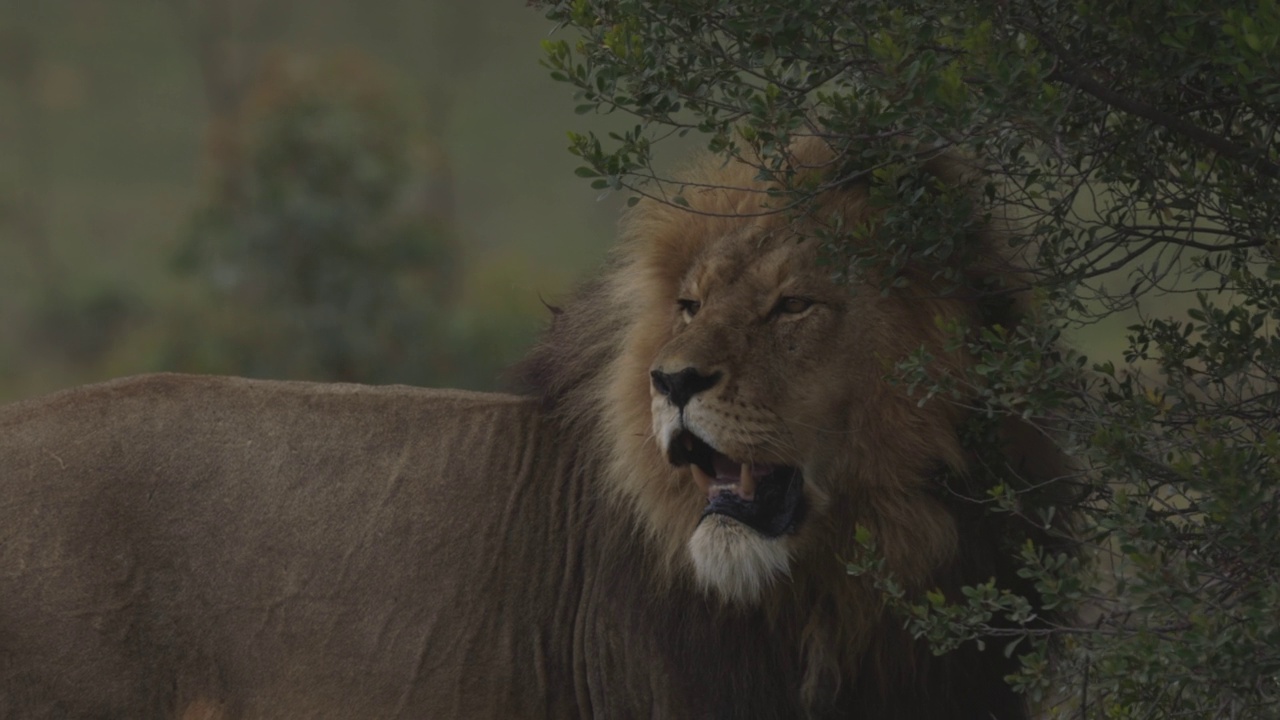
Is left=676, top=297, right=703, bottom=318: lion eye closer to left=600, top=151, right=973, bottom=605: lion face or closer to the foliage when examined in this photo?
left=600, top=151, right=973, bottom=605: lion face

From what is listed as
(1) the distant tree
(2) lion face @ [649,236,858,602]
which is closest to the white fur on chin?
Result: (2) lion face @ [649,236,858,602]

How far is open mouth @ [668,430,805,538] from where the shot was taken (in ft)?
14.9

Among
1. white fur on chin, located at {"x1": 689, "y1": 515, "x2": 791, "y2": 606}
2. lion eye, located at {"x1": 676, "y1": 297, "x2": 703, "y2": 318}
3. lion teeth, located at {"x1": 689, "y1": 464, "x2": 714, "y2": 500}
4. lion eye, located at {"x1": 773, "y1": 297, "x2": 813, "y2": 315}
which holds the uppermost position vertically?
lion eye, located at {"x1": 773, "y1": 297, "x2": 813, "y2": 315}

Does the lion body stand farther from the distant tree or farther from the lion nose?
the distant tree

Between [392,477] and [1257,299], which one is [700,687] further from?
[1257,299]

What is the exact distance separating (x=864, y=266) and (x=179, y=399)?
2.31 meters

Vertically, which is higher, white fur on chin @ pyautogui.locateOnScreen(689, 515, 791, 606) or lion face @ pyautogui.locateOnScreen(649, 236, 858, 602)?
lion face @ pyautogui.locateOnScreen(649, 236, 858, 602)

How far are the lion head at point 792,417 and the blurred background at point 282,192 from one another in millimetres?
517

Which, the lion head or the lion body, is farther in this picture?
the lion body

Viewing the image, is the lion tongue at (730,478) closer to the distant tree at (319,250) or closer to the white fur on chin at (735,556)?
the white fur on chin at (735,556)

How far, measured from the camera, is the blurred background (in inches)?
714

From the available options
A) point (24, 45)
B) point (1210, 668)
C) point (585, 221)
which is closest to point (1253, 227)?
point (1210, 668)

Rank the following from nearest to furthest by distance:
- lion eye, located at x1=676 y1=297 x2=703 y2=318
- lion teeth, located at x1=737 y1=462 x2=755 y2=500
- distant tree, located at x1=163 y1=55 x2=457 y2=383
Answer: lion teeth, located at x1=737 y1=462 x2=755 y2=500
lion eye, located at x1=676 y1=297 x2=703 y2=318
distant tree, located at x1=163 y1=55 x2=457 y2=383

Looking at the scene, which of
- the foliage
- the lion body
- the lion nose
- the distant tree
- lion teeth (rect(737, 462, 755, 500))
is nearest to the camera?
the foliage
